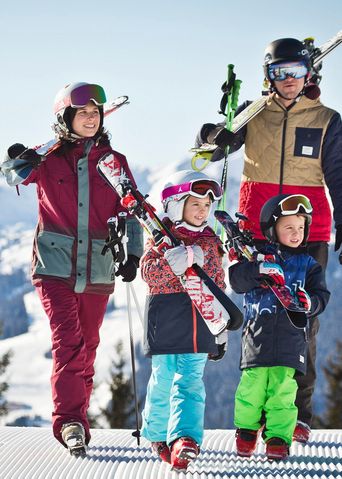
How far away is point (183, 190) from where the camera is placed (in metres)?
5.33

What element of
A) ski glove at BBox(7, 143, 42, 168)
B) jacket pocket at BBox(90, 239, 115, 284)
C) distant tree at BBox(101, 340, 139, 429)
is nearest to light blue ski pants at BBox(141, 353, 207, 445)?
jacket pocket at BBox(90, 239, 115, 284)

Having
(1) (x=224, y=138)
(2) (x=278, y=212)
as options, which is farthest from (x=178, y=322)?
(1) (x=224, y=138)

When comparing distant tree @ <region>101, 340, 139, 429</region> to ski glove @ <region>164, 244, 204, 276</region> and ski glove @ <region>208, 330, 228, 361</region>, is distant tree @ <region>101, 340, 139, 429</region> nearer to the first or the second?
ski glove @ <region>208, 330, 228, 361</region>

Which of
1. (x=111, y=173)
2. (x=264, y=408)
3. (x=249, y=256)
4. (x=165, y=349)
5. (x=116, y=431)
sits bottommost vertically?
(x=116, y=431)

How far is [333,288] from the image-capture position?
157750 millimetres

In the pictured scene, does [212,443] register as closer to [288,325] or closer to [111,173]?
[288,325]

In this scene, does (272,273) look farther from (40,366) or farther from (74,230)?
(40,366)

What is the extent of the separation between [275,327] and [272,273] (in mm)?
370

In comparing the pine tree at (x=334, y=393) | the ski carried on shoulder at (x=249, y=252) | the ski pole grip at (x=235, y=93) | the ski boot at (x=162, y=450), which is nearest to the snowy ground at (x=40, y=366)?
the pine tree at (x=334, y=393)

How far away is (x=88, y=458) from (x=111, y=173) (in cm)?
186

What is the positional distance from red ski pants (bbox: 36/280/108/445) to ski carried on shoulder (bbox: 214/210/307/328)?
44.0 inches

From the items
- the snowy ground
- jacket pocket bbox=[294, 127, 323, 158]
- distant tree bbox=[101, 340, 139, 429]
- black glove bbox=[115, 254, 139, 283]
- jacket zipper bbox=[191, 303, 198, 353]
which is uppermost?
jacket pocket bbox=[294, 127, 323, 158]

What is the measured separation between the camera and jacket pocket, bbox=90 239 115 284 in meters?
5.89

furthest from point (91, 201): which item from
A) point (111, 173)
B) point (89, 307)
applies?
point (89, 307)
